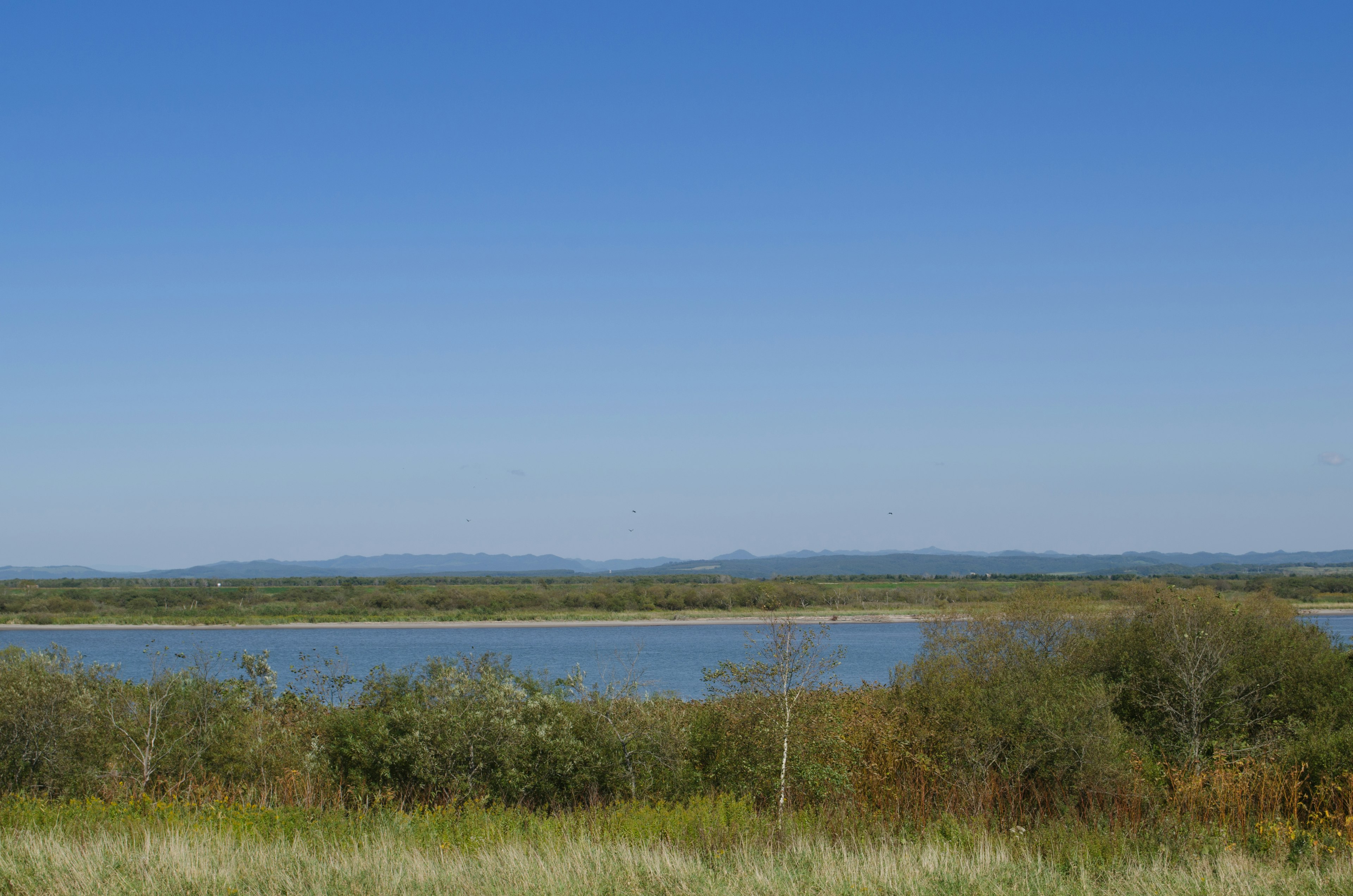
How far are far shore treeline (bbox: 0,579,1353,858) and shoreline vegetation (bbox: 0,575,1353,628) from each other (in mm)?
52968

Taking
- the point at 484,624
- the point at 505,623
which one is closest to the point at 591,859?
the point at 484,624

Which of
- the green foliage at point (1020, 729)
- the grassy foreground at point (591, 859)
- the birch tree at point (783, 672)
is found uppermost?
the birch tree at point (783, 672)

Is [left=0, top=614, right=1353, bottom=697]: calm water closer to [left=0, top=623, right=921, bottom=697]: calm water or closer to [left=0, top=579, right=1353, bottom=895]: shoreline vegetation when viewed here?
[left=0, top=623, right=921, bottom=697]: calm water

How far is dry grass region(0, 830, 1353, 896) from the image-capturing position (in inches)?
265

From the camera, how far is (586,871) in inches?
282

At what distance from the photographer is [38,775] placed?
1419 centimetres

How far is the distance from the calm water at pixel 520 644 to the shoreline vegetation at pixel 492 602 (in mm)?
4173

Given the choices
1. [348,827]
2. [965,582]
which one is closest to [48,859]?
[348,827]

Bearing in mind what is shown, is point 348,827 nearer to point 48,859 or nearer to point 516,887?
point 48,859

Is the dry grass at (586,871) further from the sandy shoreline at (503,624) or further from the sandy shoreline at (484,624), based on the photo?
the sandy shoreline at (484,624)

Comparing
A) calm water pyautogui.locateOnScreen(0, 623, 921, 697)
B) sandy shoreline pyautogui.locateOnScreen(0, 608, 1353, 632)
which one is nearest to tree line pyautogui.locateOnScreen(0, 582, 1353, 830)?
calm water pyautogui.locateOnScreen(0, 623, 921, 697)

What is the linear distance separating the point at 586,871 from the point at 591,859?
0.38 meters

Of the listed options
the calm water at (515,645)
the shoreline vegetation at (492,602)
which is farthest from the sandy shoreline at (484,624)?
the calm water at (515,645)

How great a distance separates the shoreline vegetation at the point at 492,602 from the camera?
88.5m
